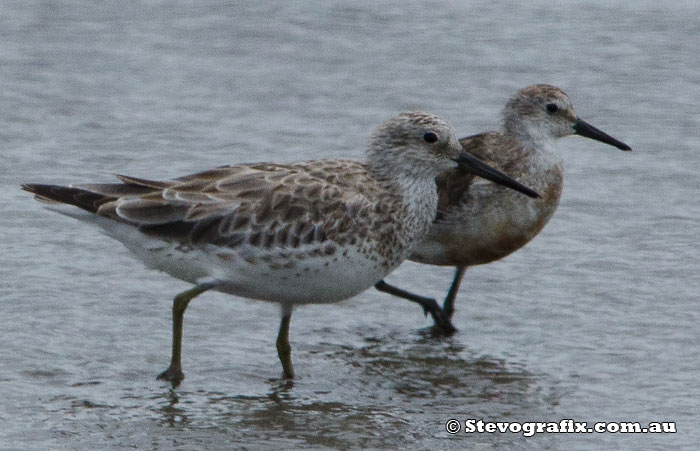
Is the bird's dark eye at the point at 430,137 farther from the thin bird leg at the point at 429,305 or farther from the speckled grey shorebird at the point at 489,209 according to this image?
the thin bird leg at the point at 429,305

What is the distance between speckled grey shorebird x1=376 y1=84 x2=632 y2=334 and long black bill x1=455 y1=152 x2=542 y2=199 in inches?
15.2

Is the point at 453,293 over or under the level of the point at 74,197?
under

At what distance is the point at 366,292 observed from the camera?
9477mm

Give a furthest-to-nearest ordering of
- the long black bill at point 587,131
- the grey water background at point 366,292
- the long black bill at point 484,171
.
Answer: the long black bill at point 587,131, the long black bill at point 484,171, the grey water background at point 366,292

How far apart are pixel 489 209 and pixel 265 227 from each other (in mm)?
1854

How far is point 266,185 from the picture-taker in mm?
7930

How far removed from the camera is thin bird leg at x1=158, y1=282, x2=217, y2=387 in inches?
301

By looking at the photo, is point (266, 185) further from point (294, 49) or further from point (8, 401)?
point (294, 49)

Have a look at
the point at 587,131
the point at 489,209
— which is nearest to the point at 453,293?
the point at 489,209

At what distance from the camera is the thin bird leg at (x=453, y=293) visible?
8969mm

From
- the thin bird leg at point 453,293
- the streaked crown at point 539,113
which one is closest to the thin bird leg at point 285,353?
the thin bird leg at point 453,293

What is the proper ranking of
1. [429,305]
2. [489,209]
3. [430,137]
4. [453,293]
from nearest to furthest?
[430,137] → [429,305] → [489,209] → [453,293]

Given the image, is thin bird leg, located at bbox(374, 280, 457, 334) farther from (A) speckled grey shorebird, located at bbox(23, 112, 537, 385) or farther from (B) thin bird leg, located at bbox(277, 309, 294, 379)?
(B) thin bird leg, located at bbox(277, 309, 294, 379)

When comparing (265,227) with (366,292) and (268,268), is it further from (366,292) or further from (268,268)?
(366,292)
